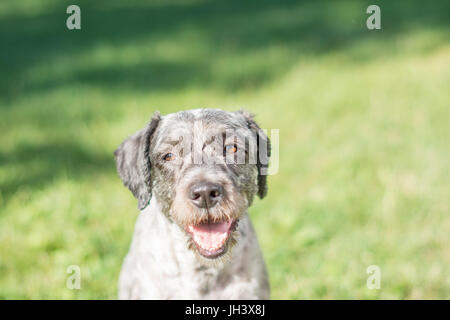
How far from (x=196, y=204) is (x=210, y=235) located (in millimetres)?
313

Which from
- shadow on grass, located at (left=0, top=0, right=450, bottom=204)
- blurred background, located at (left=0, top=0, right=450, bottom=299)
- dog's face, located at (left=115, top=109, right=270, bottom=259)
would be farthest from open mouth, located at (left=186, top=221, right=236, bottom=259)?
shadow on grass, located at (left=0, top=0, right=450, bottom=204)

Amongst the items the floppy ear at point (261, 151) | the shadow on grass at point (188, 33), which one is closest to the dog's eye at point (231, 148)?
the floppy ear at point (261, 151)

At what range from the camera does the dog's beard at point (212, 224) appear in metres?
3.62

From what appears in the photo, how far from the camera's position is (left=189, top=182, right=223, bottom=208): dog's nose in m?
3.57

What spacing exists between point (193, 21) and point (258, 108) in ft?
16.3

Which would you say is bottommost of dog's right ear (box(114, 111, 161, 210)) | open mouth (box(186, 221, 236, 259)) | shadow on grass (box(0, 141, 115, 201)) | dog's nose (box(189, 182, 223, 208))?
open mouth (box(186, 221, 236, 259))

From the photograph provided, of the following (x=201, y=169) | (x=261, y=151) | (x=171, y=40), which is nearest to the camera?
(x=201, y=169)

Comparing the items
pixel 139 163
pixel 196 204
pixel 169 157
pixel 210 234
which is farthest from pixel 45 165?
pixel 196 204

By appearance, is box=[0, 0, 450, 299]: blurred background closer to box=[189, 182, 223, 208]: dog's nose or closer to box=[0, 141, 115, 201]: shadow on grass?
box=[0, 141, 115, 201]: shadow on grass

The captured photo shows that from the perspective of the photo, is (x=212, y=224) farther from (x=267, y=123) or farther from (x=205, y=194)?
(x=267, y=123)

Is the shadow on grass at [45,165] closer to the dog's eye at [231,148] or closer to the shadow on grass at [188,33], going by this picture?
the shadow on grass at [188,33]

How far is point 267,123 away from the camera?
27.1 ft

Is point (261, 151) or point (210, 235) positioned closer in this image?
point (210, 235)

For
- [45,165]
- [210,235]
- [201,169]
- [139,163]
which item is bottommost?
[210,235]
